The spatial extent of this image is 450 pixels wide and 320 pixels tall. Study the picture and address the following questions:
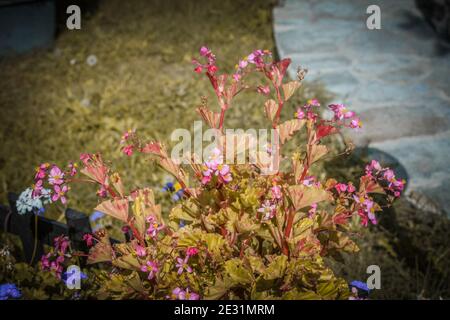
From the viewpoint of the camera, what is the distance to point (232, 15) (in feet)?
18.0

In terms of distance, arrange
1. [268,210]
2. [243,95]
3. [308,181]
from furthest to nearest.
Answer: [243,95] → [308,181] → [268,210]

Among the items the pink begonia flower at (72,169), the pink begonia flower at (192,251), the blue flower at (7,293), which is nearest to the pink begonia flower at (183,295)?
the pink begonia flower at (192,251)

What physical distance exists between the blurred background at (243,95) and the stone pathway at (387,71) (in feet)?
0.04

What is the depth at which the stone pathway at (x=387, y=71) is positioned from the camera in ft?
9.74

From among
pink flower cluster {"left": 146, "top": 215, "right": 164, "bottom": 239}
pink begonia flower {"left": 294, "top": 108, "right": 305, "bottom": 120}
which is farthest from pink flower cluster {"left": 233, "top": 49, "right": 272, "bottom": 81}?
pink flower cluster {"left": 146, "top": 215, "right": 164, "bottom": 239}

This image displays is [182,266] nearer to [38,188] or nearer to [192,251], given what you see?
[192,251]

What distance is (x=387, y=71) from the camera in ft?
13.1

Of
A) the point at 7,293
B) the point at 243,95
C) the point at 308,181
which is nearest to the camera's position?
the point at 308,181

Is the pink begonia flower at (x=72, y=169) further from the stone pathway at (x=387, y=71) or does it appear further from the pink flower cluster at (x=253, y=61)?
the stone pathway at (x=387, y=71)

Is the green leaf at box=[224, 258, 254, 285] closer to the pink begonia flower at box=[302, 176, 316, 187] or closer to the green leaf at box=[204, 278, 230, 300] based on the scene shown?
the green leaf at box=[204, 278, 230, 300]

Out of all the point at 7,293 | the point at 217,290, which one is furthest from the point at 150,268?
the point at 7,293

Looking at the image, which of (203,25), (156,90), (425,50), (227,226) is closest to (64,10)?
(203,25)

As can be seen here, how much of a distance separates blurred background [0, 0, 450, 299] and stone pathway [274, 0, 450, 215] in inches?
0.5

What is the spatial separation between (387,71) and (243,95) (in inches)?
53.5
